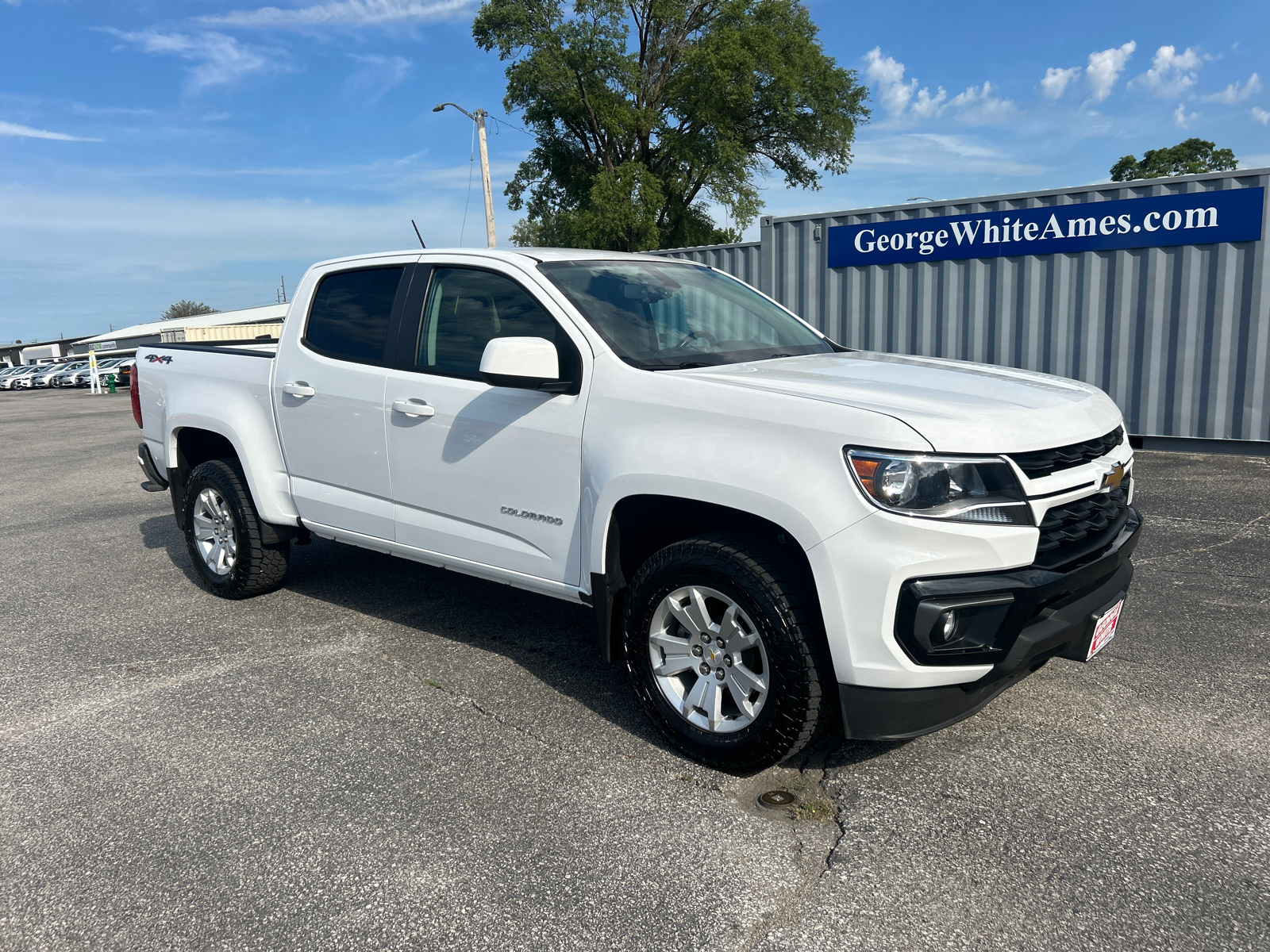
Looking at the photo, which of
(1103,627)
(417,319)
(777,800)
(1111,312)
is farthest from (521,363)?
(1111,312)

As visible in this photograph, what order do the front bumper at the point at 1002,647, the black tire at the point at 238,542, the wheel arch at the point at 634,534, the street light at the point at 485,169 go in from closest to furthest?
the front bumper at the point at 1002,647
the wheel arch at the point at 634,534
the black tire at the point at 238,542
the street light at the point at 485,169

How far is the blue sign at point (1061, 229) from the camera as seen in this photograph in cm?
902

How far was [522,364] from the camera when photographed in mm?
3361

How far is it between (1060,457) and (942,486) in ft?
1.70

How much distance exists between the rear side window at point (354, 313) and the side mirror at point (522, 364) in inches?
44.1

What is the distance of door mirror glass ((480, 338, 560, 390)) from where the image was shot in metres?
3.34

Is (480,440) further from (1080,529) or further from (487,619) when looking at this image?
(1080,529)

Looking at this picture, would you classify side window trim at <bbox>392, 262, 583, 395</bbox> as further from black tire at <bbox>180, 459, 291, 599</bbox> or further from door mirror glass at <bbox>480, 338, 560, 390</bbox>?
black tire at <bbox>180, 459, 291, 599</bbox>

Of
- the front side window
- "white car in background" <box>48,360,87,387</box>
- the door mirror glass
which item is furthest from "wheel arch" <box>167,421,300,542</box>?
"white car in background" <box>48,360,87,387</box>

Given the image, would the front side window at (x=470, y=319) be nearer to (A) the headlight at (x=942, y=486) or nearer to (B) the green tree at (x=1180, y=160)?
(A) the headlight at (x=942, y=486)

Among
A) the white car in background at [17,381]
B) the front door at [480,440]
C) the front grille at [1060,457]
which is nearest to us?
the front grille at [1060,457]

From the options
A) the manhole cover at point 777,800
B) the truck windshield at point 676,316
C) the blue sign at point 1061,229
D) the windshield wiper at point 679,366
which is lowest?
the manhole cover at point 777,800

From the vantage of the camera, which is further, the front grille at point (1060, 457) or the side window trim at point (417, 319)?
the side window trim at point (417, 319)

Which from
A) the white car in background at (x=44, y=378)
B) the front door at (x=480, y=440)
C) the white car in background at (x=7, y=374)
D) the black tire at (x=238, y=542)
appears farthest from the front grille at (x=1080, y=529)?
the white car in background at (x=7, y=374)
